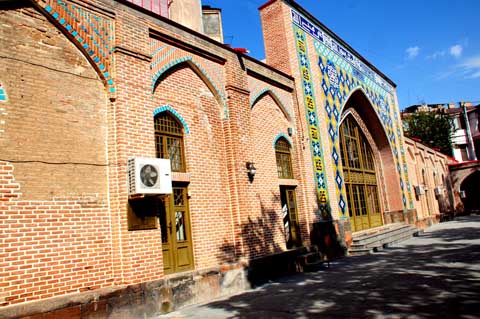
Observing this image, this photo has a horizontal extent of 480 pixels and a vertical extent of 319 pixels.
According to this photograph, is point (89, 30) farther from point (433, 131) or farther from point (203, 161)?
point (433, 131)

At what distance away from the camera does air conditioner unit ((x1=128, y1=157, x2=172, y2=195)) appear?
596 cm

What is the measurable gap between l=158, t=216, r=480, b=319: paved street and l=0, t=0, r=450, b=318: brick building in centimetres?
85

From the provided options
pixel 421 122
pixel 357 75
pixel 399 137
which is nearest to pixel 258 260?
pixel 357 75

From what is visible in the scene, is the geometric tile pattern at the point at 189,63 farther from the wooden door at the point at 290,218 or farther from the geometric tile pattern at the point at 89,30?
the wooden door at the point at 290,218

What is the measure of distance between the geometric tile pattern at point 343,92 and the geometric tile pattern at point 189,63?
16.0ft

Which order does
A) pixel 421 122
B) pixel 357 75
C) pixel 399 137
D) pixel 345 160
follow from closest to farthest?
pixel 345 160 → pixel 357 75 → pixel 399 137 → pixel 421 122

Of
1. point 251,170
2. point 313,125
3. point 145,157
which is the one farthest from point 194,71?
point 313,125

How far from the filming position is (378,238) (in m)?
13.1

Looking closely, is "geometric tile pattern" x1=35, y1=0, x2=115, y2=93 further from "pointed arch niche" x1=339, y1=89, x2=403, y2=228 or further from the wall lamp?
"pointed arch niche" x1=339, y1=89, x2=403, y2=228

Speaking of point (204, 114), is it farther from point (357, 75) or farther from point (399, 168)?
point (399, 168)

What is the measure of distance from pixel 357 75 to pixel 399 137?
5.11 meters

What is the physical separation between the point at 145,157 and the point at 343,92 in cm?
1005

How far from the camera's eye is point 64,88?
19.0 ft

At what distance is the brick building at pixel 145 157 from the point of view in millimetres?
5148
